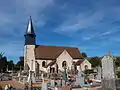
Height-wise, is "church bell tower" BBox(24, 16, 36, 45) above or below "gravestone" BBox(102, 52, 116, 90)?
above

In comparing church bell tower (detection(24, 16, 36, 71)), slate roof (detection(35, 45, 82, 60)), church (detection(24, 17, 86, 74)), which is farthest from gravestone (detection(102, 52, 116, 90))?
church bell tower (detection(24, 16, 36, 71))

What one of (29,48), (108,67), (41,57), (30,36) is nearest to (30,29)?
(30,36)

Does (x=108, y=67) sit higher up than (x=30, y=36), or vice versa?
(x=30, y=36)

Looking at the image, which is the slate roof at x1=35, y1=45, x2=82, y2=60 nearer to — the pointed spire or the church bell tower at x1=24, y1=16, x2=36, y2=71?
the church bell tower at x1=24, y1=16, x2=36, y2=71

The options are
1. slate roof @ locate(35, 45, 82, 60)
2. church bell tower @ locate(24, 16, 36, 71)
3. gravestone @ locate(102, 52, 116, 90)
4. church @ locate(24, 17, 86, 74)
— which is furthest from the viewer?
slate roof @ locate(35, 45, 82, 60)

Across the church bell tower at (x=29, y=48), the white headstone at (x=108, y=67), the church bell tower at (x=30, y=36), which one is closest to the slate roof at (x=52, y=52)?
the church bell tower at (x=29, y=48)

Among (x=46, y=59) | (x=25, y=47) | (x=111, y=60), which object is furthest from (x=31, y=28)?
(x=111, y=60)

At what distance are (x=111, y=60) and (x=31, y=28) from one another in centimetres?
4100

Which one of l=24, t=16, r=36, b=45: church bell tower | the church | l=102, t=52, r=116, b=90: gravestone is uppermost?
l=24, t=16, r=36, b=45: church bell tower

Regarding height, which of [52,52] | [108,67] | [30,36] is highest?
[30,36]

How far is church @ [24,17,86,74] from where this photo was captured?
5019 cm

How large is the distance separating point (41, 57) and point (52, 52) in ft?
13.3

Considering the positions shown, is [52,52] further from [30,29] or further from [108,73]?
[108,73]

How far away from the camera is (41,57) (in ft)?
168
